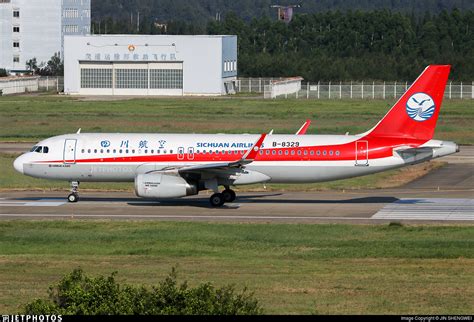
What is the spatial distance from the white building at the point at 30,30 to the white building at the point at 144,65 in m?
45.0

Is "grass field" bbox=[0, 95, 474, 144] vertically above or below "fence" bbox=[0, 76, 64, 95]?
below

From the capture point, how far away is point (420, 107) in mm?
49281

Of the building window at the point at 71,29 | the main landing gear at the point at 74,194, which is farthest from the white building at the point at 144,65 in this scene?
the main landing gear at the point at 74,194

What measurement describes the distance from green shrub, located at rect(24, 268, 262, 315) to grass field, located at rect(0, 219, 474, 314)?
4662 millimetres

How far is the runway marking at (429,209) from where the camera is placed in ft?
150

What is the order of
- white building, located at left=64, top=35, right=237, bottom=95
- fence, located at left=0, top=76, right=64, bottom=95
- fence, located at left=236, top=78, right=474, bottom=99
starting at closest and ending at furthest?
fence, located at left=236, top=78, right=474, bottom=99 < white building, located at left=64, top=35, right=237, bottom=95 < fence, located at left=0, top=76, right=64, bottom=95

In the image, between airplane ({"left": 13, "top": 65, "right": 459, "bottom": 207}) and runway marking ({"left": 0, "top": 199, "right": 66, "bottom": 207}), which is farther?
runway marking ({"left": 0, "top": 199, "right": 66, "bottom": 207})

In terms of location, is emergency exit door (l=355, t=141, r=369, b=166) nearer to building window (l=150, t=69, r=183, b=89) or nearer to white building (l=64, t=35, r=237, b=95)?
white building (l=64, t=35, r=237, b=95)

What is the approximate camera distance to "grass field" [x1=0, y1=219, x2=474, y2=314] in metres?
27.8

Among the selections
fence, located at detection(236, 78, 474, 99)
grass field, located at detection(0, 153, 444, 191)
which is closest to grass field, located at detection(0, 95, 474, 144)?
fence, located at detection(236, 78, 474, 99)

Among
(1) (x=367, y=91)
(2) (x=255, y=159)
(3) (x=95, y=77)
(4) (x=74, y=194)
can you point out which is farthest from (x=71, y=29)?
(2) (x=255, y=159)

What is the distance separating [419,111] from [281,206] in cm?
813

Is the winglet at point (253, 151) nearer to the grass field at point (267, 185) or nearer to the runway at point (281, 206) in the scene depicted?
the runway at point (281, 206)

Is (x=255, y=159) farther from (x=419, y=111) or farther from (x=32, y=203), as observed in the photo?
(x=32, y=203)
